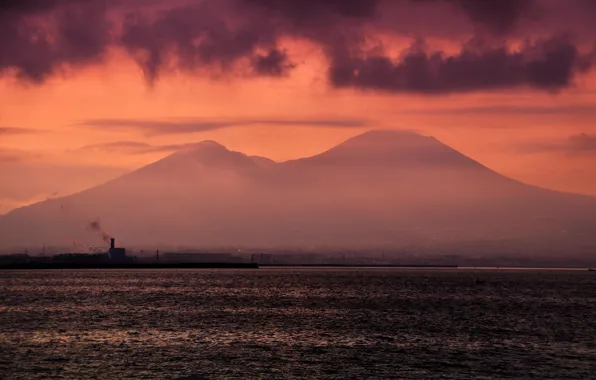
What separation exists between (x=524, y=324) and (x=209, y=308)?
46.7 m

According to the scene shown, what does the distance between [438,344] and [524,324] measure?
27.2 m

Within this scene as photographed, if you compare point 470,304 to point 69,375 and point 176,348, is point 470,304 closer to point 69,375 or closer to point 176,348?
point 176,348

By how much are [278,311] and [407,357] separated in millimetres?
52879

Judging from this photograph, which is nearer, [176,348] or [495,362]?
[495,362]

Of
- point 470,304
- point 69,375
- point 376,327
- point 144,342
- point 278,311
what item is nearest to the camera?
point 69,375

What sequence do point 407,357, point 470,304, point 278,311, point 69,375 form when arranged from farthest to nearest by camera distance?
1. point 470,304
2. point 278,311
3. point 407,357
4. point 69,375

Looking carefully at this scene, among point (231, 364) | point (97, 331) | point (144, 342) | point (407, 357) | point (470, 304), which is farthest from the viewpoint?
point (470, 304)

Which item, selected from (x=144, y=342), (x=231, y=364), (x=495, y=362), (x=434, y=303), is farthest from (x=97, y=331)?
(x=434, y=303)

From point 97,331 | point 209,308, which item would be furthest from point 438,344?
point 209,308

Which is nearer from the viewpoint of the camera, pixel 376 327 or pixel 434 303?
pixel 376 327

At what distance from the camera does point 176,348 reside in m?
74.1

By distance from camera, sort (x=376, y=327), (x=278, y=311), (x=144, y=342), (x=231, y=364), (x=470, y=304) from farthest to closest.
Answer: (x=470, y=304) → (x=278, y=311) → (x=376, y=327) → (x=144, y=342) → (x=231, y=364)

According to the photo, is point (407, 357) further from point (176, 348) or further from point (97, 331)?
point (97, 331)

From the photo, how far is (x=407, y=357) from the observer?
69938mm
